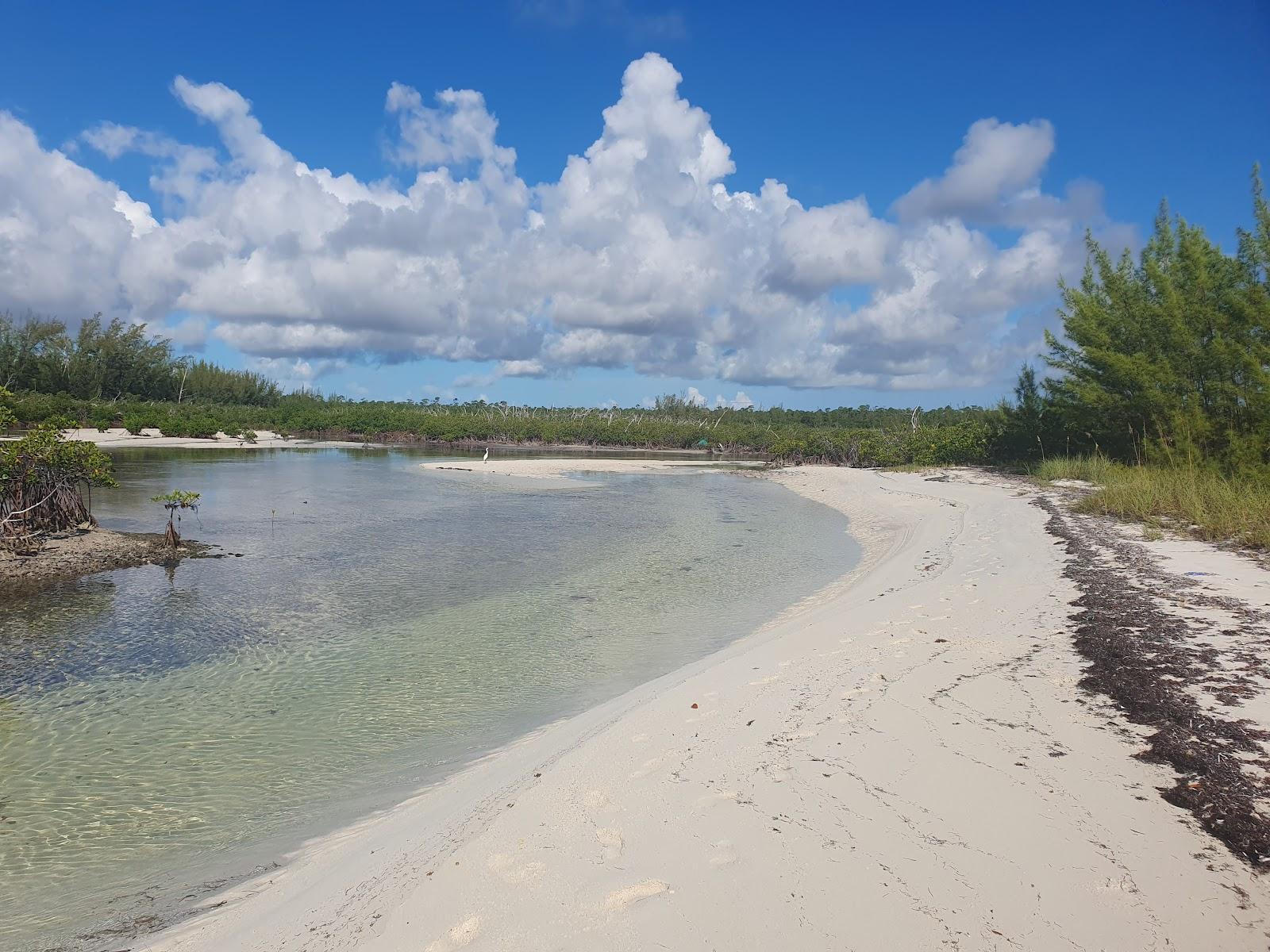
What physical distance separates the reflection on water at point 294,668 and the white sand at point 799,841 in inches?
33.9

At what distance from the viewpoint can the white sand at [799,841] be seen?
110 inches

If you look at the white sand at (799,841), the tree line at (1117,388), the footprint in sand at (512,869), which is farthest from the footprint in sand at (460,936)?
the tree line at (1117,388)

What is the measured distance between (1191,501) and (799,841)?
42.9 ft

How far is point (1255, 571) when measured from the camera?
8.47 m

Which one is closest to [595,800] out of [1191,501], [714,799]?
[714,799]

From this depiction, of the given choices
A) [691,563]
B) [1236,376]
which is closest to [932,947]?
[691,563]

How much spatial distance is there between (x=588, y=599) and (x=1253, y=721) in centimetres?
842

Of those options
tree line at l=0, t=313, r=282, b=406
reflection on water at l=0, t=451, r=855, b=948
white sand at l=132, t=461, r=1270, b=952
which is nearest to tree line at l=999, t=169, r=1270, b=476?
reflection on water at l=0, t=451, r=855, b=948

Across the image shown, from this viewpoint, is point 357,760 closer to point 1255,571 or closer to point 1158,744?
point 1158,744

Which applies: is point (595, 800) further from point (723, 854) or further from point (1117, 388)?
point (1117, 388)

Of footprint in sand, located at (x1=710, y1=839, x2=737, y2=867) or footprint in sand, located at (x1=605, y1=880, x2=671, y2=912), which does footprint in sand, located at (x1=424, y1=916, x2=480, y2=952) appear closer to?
footprint in sand, located at (x1=605, y1=880, x2=671, y2=912)

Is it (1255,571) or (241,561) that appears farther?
(241,561)

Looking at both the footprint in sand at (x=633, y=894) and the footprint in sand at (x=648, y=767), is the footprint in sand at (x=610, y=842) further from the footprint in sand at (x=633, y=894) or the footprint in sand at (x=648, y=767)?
the footprint in sand at (x=648, y=767)

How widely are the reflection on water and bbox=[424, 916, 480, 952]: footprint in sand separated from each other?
2136mm
